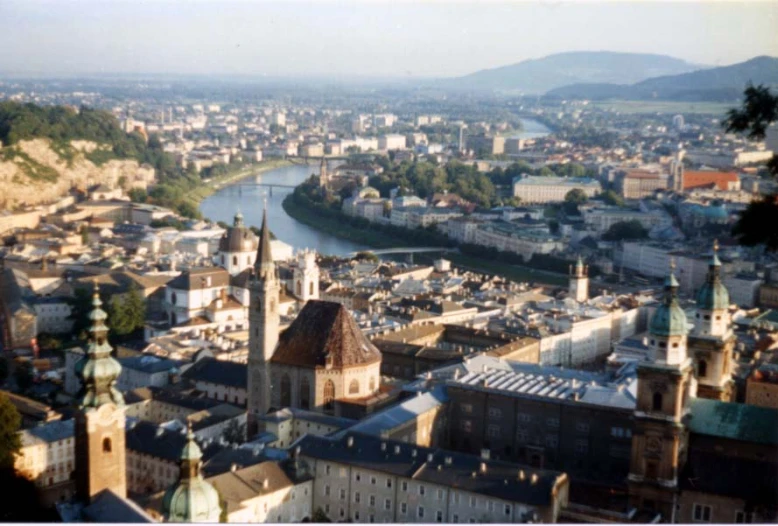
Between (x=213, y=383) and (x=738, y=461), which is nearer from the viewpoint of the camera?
(x=738, y=461)

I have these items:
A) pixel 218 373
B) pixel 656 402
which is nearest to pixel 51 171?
pixel 218 373

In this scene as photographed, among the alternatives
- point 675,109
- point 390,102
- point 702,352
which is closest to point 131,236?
point 702,352

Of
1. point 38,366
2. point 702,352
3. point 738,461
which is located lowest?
point 38,366

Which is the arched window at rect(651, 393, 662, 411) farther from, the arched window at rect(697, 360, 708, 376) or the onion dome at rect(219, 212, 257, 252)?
the onion dome at rect(219, 212, 257, 252)

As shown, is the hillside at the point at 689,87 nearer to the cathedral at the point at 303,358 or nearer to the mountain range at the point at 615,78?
the mountain range at the point at 615,78

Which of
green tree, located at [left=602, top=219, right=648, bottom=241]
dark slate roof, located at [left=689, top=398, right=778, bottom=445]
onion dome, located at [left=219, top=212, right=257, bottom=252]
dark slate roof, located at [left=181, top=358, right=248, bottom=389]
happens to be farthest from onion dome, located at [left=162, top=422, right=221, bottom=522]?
green tree, located at [left=602, top=219, right=648, bottom=241]

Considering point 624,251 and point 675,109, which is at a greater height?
point 675,109

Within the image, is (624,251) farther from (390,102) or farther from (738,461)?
(390,102)
